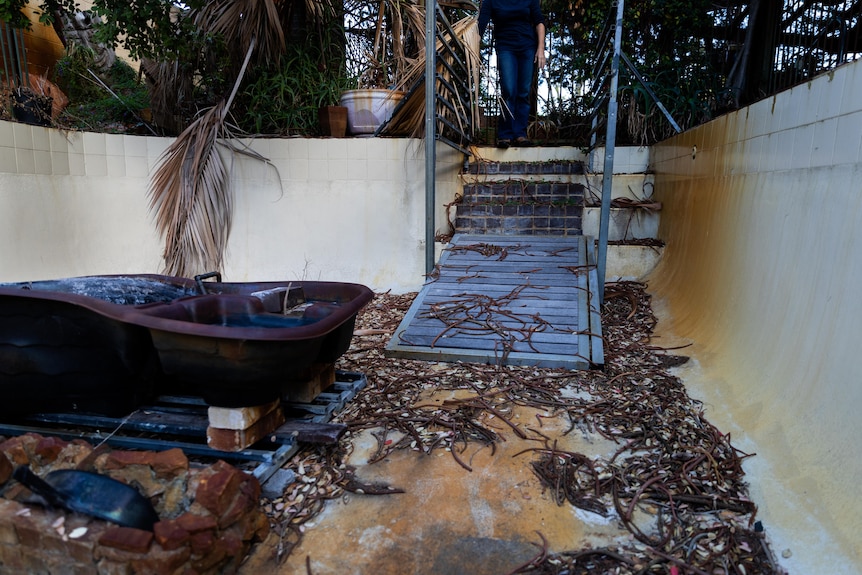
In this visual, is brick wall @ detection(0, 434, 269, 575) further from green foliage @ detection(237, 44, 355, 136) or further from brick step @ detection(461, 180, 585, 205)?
green foliage @ detection(237, 44, 355, 136)

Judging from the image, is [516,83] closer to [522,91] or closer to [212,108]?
[522,91]

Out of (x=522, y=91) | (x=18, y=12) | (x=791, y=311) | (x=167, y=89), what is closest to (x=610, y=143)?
(x=791, y=311)

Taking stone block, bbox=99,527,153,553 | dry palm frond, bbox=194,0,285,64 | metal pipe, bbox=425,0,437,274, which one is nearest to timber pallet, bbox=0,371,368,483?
stone block, bbox=99,527,153,553

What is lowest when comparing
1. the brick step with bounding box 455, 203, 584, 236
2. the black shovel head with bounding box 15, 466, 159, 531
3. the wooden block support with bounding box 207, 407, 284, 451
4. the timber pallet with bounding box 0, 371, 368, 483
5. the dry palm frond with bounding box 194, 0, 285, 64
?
the timber pallet with bounding box 0, 371, 368, 483

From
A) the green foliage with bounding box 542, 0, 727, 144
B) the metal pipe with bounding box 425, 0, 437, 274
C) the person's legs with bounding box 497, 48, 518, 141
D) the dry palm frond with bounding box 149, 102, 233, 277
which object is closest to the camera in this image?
the metal pipe with bounding box 425, 0, 437, 274

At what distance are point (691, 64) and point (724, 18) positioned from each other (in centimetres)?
54

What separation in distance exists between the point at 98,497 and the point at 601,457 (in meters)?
1.53

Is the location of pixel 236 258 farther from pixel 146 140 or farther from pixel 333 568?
pixel 333 568

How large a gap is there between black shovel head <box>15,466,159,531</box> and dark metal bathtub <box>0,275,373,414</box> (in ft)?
1.26

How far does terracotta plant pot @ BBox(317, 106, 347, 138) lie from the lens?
4.34 meters

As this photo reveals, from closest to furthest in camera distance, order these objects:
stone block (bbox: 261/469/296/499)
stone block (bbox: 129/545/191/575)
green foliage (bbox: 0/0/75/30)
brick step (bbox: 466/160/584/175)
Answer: stone block (bbox: 129/545/191/575)
stone block (bbox: 261/469/296/499)
green foliage (bbox: 0/0/75/30)
brick step (bbox: 466/160/584/175)

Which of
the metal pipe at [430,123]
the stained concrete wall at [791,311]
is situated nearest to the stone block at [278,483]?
the stained concrete wall at [791,311]

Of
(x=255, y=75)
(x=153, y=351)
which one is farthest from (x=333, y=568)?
(x=255, y=75)

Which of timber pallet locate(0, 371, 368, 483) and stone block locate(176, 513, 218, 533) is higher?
stone block locate(176, 513, 218, 533)
